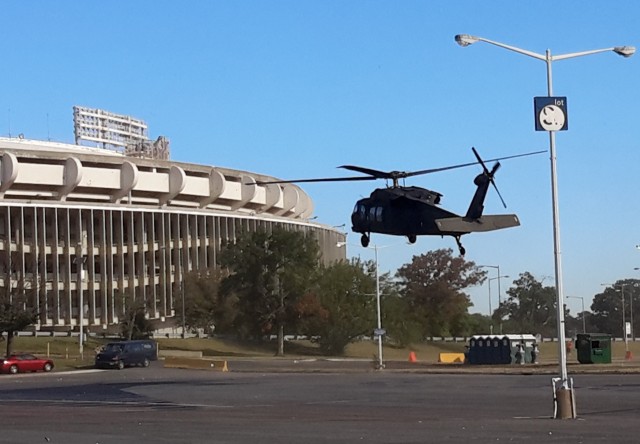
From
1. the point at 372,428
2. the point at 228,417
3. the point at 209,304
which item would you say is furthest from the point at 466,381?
the point at 209,304

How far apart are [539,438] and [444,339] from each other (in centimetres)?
9748

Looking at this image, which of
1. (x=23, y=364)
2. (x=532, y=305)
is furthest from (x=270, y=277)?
(x=532, y=305)

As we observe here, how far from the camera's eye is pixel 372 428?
75.2ft

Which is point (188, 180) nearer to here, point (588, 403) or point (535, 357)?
point (535, 357)

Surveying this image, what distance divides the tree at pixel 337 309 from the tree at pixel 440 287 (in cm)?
1607

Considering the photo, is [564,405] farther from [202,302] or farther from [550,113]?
[202,302]

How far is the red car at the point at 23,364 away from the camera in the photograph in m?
65.2

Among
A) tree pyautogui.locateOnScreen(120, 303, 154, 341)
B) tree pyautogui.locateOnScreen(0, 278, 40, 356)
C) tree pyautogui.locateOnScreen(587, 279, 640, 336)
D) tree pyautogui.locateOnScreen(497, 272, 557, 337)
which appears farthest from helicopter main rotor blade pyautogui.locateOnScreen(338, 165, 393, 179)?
tree pyautogui.locateOnScreen(587, 279, 640, 336)

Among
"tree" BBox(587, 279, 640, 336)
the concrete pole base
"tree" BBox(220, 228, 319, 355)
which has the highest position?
"tree" BBox(220, 228, 319, 355)

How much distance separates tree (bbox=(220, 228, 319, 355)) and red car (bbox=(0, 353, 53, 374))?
100ft

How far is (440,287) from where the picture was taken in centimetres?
11769

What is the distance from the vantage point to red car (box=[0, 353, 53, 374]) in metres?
65.2

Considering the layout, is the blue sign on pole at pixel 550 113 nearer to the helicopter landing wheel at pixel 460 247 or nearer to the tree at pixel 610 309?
the helicopter landing wheel at pixel 460 247

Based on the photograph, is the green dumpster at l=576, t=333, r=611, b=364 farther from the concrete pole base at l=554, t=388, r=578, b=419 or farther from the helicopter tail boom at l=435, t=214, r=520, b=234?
the concrete pole base at l=554, t=388, r=578, b=419
